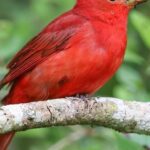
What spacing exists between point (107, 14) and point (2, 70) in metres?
0.98

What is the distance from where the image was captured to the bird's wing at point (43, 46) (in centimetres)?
636

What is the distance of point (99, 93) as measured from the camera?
773 cm

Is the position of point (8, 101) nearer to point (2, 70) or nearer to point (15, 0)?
point (2, 70)

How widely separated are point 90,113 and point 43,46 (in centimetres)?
95

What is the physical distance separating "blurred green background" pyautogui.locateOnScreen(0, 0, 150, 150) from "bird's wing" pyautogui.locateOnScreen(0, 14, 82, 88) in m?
0.27

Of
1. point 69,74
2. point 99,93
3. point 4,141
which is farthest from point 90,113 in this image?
point 99,93

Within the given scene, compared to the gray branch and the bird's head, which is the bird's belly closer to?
the gray branch

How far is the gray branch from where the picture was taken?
5480 millimetres

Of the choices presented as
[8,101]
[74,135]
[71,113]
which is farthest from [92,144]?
[71,113]

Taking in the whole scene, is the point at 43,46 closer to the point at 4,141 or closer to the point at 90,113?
the point at 4,141

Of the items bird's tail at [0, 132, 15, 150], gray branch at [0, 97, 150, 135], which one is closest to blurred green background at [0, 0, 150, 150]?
gray branch at [0, 97, 150, 135]

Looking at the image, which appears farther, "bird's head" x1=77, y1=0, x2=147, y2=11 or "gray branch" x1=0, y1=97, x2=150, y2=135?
"bird's head" x1=77, y1=0, x2=147, y2=11

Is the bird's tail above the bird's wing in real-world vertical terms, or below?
below

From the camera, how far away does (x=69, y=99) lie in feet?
19.4
